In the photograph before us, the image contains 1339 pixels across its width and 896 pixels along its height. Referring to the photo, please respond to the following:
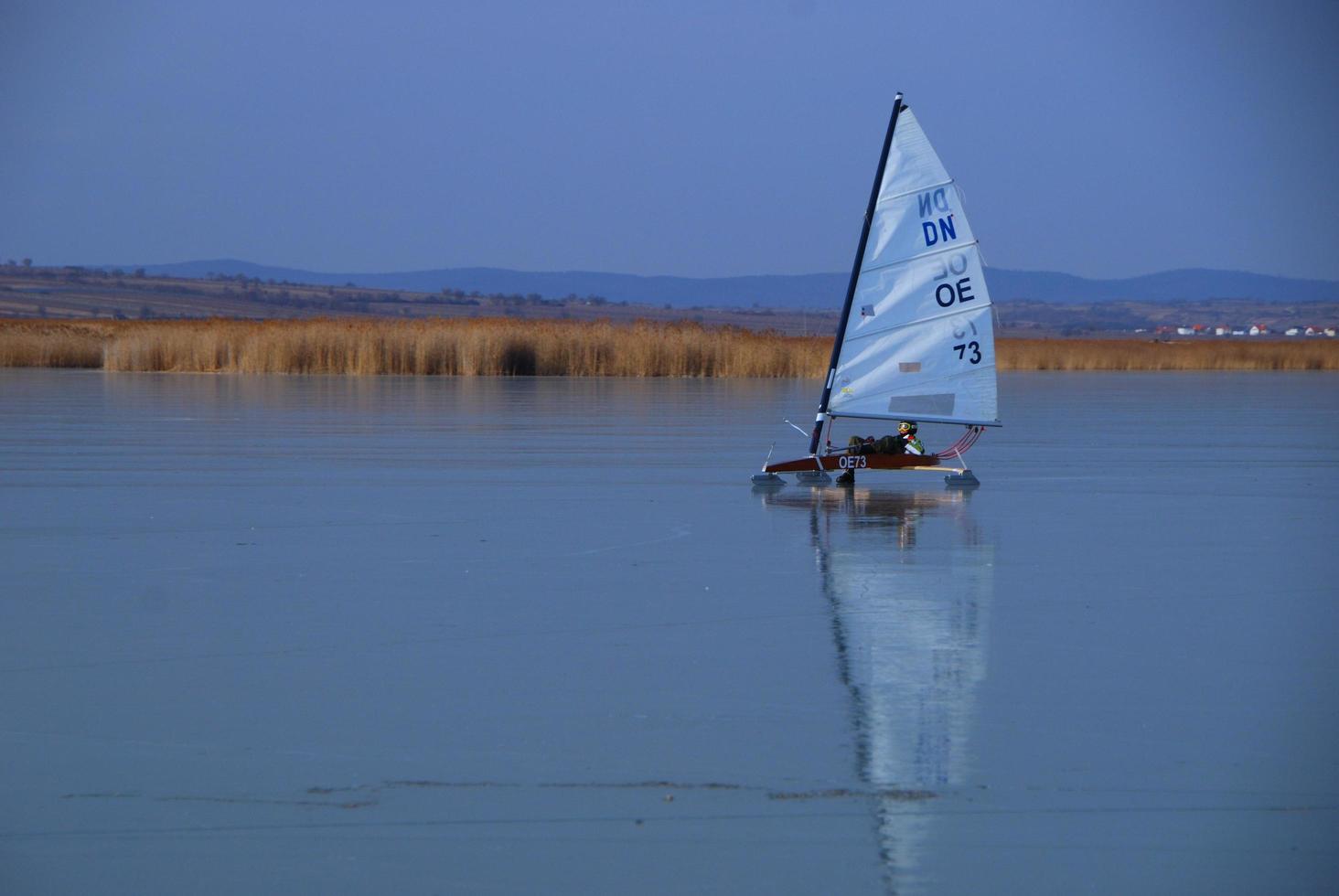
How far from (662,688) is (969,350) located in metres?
9.84

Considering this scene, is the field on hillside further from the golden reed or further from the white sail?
the white sail

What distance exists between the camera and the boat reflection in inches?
209

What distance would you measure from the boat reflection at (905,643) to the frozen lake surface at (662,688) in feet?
0.09

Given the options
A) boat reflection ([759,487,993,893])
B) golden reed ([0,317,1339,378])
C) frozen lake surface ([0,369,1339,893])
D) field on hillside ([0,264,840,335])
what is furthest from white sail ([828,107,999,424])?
field on hillside ([0,264,840,335])

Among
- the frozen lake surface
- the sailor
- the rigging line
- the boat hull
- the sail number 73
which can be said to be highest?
the rigging line

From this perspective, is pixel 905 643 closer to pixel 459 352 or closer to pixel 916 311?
pixel 916 311

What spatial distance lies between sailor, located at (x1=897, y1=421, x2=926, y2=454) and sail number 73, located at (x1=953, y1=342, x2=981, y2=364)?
2.59 feet

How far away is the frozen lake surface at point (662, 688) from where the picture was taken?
483 centimetres

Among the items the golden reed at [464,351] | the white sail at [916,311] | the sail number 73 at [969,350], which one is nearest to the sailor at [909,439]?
the white sail at [916,311]

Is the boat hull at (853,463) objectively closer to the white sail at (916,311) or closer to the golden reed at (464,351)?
the white sail at (916,311)

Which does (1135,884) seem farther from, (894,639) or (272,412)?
(272,412)

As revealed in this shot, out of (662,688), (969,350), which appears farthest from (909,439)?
(662,688)

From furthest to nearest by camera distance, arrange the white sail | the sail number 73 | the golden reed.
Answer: the golden reed < the sail number 73 < the white sail

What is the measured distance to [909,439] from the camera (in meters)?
15.7
